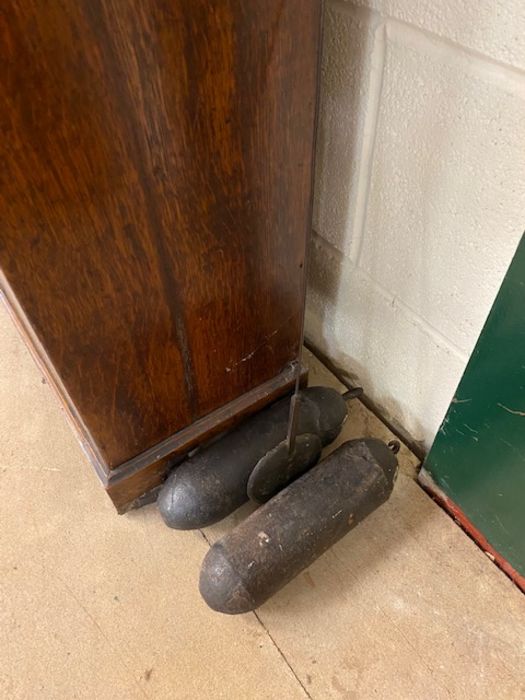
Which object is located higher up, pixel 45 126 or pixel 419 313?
pixel 45 126

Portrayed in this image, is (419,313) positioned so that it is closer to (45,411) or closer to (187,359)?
(187,359)

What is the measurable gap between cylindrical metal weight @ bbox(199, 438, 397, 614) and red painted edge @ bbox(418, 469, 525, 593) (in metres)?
0.15

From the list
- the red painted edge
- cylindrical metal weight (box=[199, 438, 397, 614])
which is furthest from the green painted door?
cylindrical metal weight (box=[199, 438, 397, 614])

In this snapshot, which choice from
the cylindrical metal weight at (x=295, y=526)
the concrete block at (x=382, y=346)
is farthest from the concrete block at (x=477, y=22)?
the cylindrical metal weight at (x=295, y=526)

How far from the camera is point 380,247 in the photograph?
956mm

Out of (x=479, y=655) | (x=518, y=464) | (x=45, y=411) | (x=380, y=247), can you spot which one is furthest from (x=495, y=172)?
(x=45, y=411)

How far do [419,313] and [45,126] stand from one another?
64 cm

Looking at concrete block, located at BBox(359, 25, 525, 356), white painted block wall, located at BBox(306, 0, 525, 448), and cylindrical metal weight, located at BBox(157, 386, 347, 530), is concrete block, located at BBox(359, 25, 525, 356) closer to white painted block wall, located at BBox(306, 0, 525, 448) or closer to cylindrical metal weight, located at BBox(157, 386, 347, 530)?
white painted block wall, located at BBox(306, 0, 525, 448)

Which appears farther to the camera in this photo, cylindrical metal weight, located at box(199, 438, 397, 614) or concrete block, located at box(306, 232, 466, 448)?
concrete block, located at box(306, 232, 466, 448)

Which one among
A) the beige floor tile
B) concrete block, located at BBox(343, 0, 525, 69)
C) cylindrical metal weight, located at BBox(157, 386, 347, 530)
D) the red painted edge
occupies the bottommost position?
the beige floor tile

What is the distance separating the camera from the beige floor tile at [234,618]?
3.00 feet

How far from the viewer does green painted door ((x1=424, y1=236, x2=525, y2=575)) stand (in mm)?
722

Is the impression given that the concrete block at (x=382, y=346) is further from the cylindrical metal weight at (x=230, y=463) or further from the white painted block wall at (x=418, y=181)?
the cylindrical metal weight at (x=230, y=463)

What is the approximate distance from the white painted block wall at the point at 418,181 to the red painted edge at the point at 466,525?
3.4 inches
